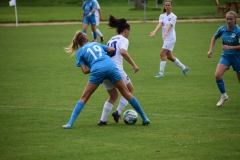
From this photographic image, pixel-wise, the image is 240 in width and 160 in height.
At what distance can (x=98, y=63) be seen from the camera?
30.5 ft

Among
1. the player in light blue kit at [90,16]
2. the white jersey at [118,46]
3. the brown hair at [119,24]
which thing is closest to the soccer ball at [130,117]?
the white jersey at [118,46]

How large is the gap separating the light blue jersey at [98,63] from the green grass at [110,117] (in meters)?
0.97

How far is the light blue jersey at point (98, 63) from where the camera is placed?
925cm

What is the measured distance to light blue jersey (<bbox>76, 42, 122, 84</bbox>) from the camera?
9.25m

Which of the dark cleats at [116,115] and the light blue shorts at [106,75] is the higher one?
the light blue shorts at [106,75]

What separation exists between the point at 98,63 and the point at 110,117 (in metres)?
1.86

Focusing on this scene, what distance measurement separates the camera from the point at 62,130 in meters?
9.45

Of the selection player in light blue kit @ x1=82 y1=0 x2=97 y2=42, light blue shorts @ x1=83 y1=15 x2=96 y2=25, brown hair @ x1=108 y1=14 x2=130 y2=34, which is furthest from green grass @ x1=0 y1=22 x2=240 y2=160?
light blue shorts @ x1=83 y1=15 x2=96 y2=25

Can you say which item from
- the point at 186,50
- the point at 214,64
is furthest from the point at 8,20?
the point at 214,64

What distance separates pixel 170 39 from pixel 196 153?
870 centimetres

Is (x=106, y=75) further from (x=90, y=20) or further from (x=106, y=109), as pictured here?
(x=90, y=20)

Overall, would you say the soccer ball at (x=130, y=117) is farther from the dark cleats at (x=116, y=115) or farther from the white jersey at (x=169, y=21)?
the white jersey at (x=169, y=21)

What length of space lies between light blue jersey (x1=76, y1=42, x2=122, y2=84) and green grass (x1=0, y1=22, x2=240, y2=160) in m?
0.97

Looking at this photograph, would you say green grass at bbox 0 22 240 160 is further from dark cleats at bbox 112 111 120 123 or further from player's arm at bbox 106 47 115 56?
player's arm at bbox 106 47 115 56
